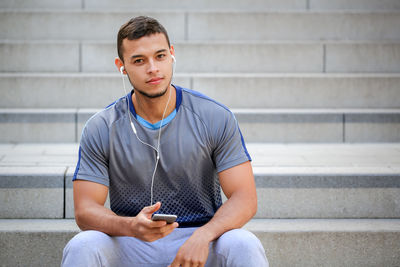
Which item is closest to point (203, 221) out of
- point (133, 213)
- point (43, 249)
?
point (133, 213)

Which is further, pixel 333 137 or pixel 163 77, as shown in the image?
pixel 333 137

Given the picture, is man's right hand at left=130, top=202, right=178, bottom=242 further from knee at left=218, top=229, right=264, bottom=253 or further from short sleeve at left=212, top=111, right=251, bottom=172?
short sleeve at left=212, top=111, right=251, bottom=172

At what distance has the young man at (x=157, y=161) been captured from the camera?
2324mm

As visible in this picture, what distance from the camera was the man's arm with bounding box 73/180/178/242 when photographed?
2.17 meters

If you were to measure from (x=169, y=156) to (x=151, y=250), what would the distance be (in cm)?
43

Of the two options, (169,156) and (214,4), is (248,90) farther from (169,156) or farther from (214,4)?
(169,156)

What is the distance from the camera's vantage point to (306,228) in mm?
2971

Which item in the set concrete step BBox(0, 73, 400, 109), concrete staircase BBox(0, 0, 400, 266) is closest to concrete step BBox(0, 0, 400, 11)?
concrete staircase BBox(0, 0, 400, 266)

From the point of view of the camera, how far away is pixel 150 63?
7.89 ft

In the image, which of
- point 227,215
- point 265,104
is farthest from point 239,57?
point 227,215

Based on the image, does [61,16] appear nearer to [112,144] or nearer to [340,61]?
[340,61]

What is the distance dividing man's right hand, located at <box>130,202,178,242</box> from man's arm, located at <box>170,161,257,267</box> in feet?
0.35

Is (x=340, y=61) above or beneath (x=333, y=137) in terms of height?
above

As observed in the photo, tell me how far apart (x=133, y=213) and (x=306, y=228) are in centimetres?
105
